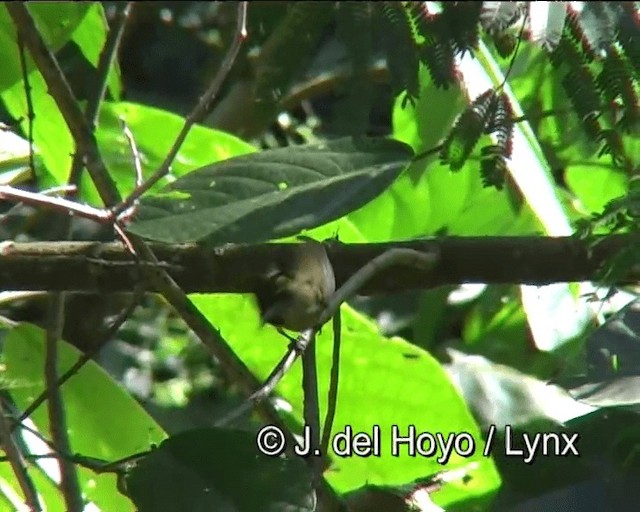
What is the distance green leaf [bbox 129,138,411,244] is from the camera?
0.90 m

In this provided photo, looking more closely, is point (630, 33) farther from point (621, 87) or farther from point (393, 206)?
point (393, 206)

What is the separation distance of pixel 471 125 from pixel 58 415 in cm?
44

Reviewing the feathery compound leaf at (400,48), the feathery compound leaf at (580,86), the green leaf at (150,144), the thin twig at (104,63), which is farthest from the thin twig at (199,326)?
the green leaf at (150,144)

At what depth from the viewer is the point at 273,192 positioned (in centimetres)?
97

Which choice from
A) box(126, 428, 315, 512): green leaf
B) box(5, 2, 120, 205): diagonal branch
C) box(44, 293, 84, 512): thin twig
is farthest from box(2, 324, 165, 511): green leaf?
box(5, 2, 120, 205): diagonal branch

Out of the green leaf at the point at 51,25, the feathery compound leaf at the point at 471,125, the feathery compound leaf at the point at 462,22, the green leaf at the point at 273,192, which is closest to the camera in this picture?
the feathery compound leaf at the point at 462,22

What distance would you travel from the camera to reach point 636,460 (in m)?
1.08

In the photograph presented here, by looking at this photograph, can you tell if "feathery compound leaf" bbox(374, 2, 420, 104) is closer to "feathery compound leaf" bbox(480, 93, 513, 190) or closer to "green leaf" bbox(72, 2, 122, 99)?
"feathery compound leaf" bbox(480, 93, 513, 190)

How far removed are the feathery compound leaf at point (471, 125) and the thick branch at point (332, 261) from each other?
77mm

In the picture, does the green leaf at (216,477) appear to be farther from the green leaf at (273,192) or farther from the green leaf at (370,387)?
the green leaf at (370,387)

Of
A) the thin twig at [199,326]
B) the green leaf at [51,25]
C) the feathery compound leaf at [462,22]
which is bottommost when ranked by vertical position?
the thin twig at [199,326]

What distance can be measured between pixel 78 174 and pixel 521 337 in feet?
3.07

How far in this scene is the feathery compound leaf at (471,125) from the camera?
40.5 inches

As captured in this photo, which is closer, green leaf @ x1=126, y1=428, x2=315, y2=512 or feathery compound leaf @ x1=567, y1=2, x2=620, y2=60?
feathery compound leaf @ x1=567, y1=2, x2=620, y2=60
